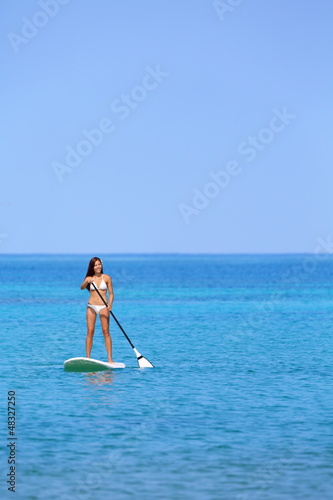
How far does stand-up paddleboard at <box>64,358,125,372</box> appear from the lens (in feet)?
69.9

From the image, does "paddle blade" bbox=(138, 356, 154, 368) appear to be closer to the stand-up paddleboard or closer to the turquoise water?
the turquoise water

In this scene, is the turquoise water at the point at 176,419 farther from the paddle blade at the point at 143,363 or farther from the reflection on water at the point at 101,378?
the paddle blade at the point at 143,363

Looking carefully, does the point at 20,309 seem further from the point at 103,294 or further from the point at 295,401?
the point at 295,401

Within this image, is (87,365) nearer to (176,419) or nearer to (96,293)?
(96,293)

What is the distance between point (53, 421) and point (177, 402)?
109 inches

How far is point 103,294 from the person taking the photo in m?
20.4

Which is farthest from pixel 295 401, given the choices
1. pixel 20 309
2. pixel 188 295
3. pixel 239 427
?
pixel 188 295

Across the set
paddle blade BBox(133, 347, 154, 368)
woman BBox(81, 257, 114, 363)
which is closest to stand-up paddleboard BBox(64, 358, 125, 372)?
woman BBox(81, 257, 114, 363)

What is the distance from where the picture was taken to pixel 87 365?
21344 millimetres

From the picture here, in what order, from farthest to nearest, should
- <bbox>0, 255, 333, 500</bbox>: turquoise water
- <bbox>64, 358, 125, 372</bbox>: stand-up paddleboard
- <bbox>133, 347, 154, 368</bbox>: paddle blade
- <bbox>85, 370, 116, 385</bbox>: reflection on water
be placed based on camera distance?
<bbox>133, 347, 154, 368</bbox>: paddle blade < <bbox>64, 358, 125, 372</bbox>: stand-up paddleboard < <bbox>85, 370, 116, 385</bbox>: reflection on water < <bbox>0, 255, 333, 500</bbox>: turquoise water

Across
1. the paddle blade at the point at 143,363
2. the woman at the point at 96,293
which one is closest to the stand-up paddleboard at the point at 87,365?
the woman at the point at 96,293

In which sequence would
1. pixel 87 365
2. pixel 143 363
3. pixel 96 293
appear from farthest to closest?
1. pixel 143 363
2. pixel 87 365
3. pixel 96 293

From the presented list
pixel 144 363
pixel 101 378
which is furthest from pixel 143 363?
pixel 101 378

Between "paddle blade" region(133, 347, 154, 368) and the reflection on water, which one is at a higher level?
"paddle blade" region(133, 347, 154, 368)
